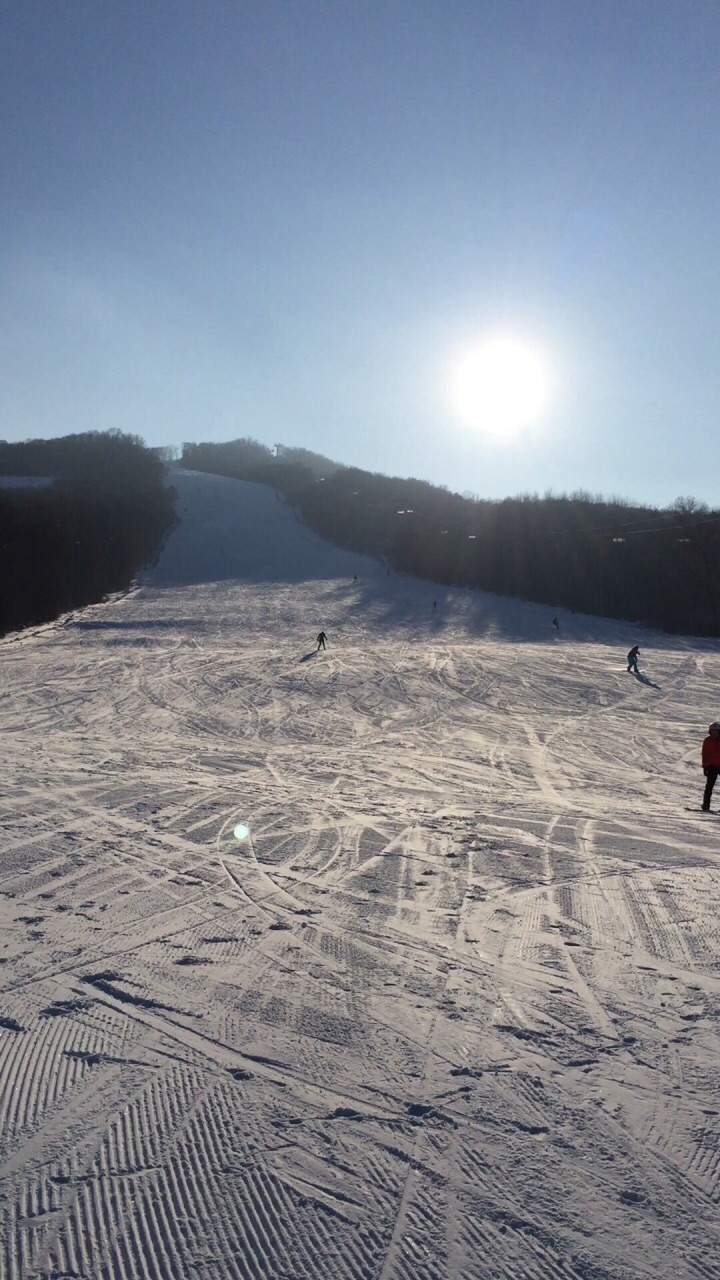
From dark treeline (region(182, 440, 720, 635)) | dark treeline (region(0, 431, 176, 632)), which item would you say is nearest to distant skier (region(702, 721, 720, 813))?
dark treeline (region(0, 431, 176, 632))

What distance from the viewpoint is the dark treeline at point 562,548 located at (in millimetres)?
59500

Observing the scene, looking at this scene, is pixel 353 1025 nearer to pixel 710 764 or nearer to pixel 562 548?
pixel 710 764

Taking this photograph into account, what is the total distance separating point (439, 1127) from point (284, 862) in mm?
4137

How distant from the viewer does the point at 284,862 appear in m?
7.51

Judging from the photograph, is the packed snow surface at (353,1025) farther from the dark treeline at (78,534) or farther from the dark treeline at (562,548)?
the dark treeline at (562,548)

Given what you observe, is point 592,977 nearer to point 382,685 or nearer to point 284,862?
point 284,862

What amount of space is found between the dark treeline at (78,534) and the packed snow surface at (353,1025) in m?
35.8

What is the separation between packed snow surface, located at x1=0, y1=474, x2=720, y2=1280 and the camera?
116 inches

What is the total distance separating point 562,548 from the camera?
67.3 meters

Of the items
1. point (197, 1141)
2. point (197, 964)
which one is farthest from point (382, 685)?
point (197, 1141)

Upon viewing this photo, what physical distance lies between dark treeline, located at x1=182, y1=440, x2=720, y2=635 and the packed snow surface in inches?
1822

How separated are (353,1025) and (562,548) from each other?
65.9 m

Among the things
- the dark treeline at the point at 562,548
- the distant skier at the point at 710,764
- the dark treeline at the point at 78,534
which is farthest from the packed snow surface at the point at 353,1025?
the dark treeline at the point at 562,548

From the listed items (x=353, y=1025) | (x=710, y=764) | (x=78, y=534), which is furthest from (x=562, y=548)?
(x=353, y=1025)
